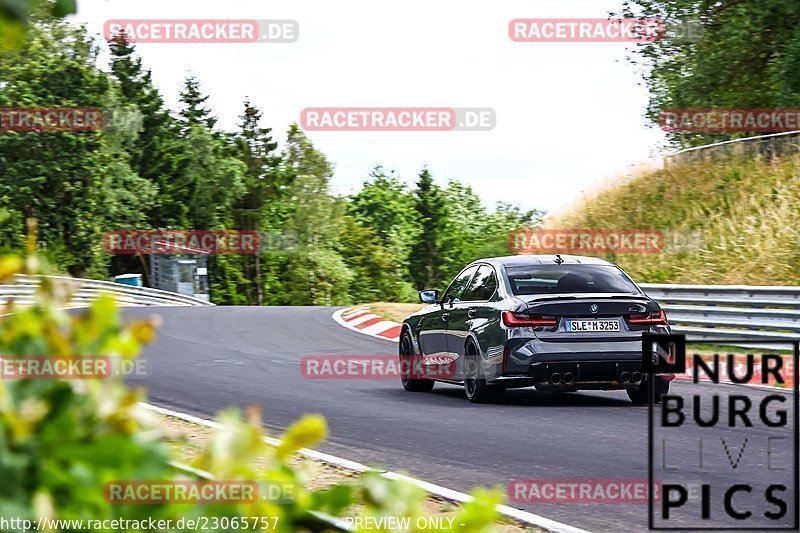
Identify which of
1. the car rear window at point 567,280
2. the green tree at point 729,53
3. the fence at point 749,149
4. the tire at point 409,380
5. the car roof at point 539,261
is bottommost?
the tire at point 409,380

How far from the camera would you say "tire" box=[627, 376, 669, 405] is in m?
11.6

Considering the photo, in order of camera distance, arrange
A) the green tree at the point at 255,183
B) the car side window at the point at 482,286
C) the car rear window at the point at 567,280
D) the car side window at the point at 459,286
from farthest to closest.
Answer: the green tree at the point at 255,183 < the car side window at the point at 459,286 < the car side window at the point at 482,286 < the car rear window at the point at 567,280

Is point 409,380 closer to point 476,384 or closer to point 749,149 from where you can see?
point 476,384

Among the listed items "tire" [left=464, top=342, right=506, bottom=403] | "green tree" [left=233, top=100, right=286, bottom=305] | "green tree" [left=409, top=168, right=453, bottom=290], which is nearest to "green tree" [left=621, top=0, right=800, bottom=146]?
"tire" [left=464, top=342, right=506, bottom=403]

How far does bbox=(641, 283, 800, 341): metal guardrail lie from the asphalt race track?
11.2 ft

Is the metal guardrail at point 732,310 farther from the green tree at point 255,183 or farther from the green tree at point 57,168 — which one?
the green tree at point 255,183

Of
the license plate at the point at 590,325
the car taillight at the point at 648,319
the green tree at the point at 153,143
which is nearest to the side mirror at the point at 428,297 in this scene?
the license plate at the point at 590,325

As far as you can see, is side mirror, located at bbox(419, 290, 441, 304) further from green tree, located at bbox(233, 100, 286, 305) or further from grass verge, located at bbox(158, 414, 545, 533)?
green tree, located at bbox(233, 100, 286, 305)

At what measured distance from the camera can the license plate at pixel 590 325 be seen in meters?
11.0

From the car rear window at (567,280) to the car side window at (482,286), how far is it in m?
0.24

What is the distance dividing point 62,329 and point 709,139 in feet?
149

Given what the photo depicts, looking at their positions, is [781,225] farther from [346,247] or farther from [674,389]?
[346,247]

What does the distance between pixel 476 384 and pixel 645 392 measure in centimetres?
170

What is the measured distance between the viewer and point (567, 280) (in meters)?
11.7
